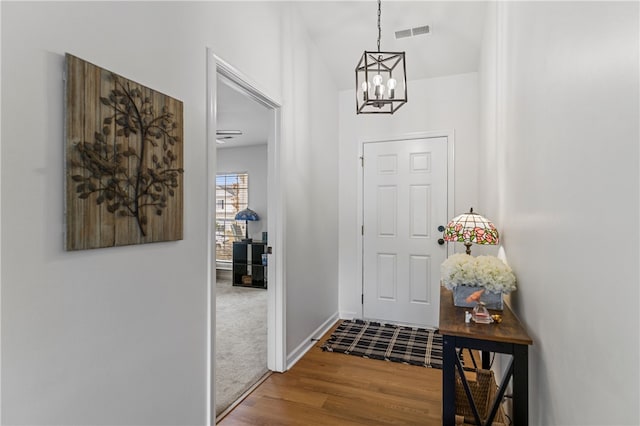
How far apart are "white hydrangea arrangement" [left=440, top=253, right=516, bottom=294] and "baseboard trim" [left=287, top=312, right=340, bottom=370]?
1.56m

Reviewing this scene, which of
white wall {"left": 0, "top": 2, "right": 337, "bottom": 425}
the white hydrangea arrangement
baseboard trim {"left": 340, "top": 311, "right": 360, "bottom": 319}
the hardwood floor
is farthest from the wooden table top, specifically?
baseboard trim {"left": 340, "top": 311, "right": 360, "bottom": 319}

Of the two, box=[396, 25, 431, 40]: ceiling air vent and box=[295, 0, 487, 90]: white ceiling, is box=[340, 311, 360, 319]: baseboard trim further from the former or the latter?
box=[396, 25, 431, 40]: ceiling air vent

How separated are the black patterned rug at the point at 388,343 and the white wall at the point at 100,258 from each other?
5.22 feet

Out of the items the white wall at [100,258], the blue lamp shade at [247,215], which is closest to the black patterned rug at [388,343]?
the white wall at [100,258]

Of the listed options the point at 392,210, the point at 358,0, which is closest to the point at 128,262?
the point at 358,0

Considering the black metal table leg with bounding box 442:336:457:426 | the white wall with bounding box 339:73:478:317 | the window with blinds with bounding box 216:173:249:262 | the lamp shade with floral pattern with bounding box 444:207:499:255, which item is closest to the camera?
the black metal table leg with bounding box 442:336:457:426

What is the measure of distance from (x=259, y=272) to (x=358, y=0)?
4358mm

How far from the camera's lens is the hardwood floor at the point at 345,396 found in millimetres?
2105

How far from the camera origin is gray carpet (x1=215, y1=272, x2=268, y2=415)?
2480mm

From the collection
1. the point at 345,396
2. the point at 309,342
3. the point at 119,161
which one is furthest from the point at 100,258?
the point at 309,342

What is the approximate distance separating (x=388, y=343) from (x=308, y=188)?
5.40 feet

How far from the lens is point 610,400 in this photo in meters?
0.76

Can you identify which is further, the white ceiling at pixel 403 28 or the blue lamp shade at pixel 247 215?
the blue lamp shade at pixel 247 215

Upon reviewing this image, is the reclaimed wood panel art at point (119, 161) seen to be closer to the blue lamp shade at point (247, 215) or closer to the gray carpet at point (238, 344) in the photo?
the gray carpet at point (238, 344)
